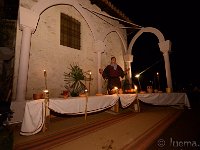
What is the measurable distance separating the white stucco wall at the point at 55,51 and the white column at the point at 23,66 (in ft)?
1.54

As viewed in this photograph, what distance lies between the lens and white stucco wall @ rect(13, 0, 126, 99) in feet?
19.6

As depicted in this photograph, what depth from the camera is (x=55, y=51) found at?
6.84 m

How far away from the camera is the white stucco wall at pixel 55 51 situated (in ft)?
19.6

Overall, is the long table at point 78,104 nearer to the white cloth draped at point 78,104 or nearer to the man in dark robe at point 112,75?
the white cloth draped at point 78,104

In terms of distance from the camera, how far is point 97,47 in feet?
28.0

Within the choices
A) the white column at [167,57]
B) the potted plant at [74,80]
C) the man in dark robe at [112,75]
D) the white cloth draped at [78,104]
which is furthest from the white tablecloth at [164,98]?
the potted plant at [74,80]

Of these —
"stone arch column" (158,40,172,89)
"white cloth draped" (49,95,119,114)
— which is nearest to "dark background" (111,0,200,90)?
"stone arch column" (158,40,172,89)

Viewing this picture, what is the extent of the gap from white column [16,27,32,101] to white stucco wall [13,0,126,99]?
18.4 inches

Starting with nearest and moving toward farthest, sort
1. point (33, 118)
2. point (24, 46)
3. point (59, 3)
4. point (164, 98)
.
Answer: point (33, 118), point (24, 46), point (164, 98), point (59, 3)

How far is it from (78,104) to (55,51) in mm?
3332

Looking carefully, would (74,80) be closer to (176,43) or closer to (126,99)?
(126,99)

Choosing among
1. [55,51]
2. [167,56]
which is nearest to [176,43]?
[167,56]

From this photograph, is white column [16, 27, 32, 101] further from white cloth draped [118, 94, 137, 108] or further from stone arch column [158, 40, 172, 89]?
stone arch column [158, 40, 172, 89]

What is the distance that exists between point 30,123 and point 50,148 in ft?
3.57
